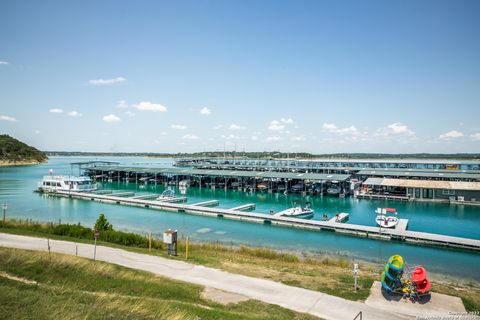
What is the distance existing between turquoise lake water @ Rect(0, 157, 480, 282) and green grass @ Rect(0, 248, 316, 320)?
13970 millimetres

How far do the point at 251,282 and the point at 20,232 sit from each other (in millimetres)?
16892

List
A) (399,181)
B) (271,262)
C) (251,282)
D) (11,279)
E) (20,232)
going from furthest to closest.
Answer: (399,181)
(20,232)
(271,262)
(251,282)
(11,279)

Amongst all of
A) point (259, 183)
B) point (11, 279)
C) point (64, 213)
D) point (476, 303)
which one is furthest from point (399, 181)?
point (11, 279)

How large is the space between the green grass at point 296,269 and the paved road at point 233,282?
73cm

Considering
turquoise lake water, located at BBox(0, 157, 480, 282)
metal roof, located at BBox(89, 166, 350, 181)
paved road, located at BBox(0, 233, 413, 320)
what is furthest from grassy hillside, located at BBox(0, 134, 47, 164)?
paved road, located at BBox(0, 233, 413, 320)

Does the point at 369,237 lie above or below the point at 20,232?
below

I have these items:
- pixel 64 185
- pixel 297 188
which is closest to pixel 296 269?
pixel 297 188

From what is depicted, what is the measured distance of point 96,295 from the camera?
10531mm

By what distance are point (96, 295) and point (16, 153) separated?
570 ft

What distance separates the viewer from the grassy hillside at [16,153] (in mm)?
145062

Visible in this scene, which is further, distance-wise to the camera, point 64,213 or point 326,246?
point 64,213

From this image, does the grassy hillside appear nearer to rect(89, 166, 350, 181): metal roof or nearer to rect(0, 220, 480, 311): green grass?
rect(89, 166, 350, 181): metal roof

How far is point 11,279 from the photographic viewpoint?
468 inches

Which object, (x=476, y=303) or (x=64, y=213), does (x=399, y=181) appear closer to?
(x=476, y=303)
